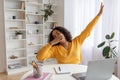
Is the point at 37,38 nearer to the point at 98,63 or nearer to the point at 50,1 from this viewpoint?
the point at 50,1

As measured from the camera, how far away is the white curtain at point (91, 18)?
2.97m

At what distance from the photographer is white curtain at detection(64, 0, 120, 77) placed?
297 cm

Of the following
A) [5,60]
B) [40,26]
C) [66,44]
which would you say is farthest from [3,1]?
[66,44]

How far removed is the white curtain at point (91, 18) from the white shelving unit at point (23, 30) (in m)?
0.77

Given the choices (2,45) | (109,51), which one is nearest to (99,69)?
(109,51)

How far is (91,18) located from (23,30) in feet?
5.77

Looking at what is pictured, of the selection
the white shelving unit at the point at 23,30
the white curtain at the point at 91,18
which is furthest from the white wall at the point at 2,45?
the white curtain at the point at 91,18

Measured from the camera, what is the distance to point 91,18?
3.49 m

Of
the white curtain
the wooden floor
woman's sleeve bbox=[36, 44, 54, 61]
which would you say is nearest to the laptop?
woman's sleeve bbox=[36, 44, 54, 61]

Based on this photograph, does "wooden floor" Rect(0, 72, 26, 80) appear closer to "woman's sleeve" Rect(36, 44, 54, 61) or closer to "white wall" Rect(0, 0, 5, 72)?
"white wall" Rect(0, 0, 5, 72)

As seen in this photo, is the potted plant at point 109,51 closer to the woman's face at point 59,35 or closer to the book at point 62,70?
the woman's face at point 59,35

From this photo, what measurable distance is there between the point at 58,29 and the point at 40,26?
240cm

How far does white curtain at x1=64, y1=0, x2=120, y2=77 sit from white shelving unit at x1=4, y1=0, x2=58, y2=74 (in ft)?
2.51

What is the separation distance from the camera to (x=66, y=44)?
192 cm
